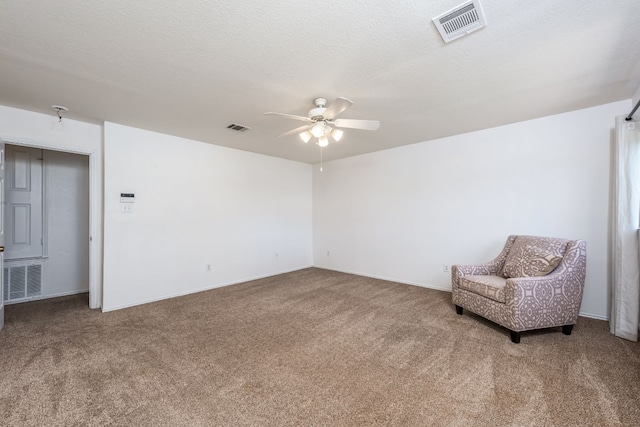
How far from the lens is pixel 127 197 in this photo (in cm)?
377

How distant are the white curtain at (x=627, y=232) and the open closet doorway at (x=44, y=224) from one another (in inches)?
279

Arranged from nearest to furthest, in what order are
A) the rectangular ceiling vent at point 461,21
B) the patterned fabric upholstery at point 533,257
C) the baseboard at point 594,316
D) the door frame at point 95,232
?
the rectangular ceiling vent at point 461,21 < the patterned fabric upholstery at point 533,257 < the baseboard at point 594,316 < the door frame at point 95,232

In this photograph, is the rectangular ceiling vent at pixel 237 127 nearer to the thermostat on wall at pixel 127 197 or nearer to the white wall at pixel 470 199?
the thermostat on wall at pixel 127 197

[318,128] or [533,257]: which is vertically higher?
[318,128]

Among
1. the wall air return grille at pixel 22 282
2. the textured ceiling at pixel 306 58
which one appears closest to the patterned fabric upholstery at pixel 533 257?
the textured ceiling at pixel 306 58

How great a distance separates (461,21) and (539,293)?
249cm

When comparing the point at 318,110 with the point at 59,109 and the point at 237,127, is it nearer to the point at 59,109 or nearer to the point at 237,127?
the point at 237,127

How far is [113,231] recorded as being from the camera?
3.67 meters

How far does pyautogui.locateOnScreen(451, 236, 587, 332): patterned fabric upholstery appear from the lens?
2.60 meters

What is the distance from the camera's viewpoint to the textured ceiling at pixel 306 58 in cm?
165

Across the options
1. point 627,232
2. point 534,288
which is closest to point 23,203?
point 534,288

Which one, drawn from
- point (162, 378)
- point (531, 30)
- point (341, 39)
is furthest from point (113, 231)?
point (531, 30)

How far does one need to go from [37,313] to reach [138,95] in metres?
3.11

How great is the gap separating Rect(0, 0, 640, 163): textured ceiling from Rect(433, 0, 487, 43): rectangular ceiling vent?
6 centimetres
